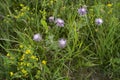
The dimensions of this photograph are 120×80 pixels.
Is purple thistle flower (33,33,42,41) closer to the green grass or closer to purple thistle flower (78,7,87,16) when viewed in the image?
the green grass

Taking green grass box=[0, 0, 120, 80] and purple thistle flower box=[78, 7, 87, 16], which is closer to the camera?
green grass box=[0, 0, 120, 80]

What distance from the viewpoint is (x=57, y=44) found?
6.07 feet

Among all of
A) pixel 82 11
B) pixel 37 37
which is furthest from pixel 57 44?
pixel 82 11

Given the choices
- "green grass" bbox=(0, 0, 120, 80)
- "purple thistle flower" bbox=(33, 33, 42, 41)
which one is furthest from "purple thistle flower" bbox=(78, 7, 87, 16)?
"purple thistle flower" bbox=(33, 33, 42, 41)

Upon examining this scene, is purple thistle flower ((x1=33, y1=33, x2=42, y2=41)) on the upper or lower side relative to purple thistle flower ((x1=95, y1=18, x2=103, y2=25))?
lower

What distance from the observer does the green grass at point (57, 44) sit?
1823 millimetres

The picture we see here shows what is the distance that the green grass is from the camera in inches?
71.8

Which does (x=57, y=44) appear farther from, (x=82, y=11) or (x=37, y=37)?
(x=82, y=11)

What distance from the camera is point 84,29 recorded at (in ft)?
6.68

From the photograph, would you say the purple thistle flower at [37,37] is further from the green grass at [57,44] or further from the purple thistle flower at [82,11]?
the purple thistle flower at [82,11]

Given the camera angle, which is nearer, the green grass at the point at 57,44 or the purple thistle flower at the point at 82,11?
the green grass at the point at 57,44

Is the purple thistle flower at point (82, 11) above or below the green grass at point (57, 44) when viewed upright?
above

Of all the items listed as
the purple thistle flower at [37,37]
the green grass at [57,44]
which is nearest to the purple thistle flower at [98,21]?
the green grass at [57,44]

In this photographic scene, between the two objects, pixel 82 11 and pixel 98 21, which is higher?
pixel 82 11
